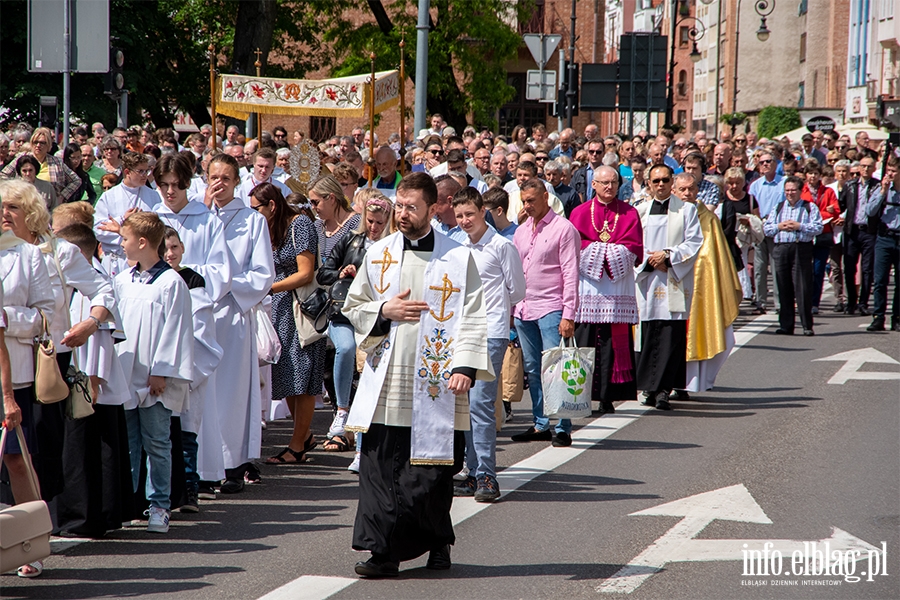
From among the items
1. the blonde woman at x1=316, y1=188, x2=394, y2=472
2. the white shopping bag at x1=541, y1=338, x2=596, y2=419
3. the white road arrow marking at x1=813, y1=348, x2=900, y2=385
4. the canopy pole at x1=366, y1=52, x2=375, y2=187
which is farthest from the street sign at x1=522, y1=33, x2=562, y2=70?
the white shopping bag at x1=541, y1=338, x2=596, y2=419

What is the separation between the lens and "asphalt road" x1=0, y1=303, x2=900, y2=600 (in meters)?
6.50

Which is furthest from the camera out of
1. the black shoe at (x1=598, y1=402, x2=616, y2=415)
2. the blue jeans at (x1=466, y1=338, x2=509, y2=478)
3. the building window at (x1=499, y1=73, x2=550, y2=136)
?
the building window at (x1=499, y1=73, x2=550, y2=136)

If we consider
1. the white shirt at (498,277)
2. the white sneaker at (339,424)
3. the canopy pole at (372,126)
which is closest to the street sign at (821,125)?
the canopy pole at (372,126)

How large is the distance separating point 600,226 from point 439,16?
24663mm

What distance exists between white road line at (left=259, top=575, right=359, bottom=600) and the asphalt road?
2 cm

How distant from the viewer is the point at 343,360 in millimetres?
9836

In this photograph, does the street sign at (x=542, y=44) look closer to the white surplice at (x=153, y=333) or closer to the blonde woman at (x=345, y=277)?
the blonde woman at (x=345, y=277)

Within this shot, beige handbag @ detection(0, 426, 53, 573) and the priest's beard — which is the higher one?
the priest's beard

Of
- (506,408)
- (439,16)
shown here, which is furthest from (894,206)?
(439,16)

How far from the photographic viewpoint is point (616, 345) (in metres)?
11.3

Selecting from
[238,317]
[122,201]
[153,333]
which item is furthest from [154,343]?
[122,201]

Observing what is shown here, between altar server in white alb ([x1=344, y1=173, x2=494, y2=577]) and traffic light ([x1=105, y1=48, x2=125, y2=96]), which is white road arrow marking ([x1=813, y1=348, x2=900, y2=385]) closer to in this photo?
altar server in white alb ([x1=344, y1=173, x2=494, y2=577])

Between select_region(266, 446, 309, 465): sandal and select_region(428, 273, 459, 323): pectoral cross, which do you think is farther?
select_region(266, 446, 309, 465): sandal

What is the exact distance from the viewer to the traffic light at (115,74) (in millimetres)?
16594
